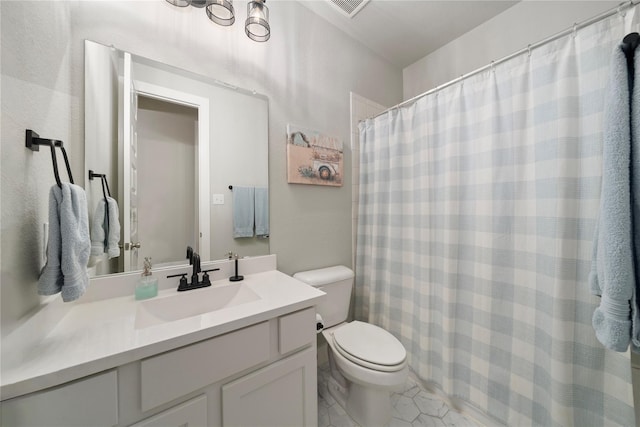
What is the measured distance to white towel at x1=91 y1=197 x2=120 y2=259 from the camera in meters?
0.83

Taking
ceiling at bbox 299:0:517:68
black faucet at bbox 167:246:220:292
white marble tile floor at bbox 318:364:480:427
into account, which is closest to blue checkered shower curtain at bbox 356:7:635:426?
white marble tile floor at bbox 318:364:480:427

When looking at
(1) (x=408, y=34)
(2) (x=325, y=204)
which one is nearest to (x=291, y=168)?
(2) (x=325, y=204)

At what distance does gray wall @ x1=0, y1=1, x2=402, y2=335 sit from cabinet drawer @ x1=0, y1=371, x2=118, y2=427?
0.18 metres

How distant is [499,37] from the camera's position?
1.56 meters

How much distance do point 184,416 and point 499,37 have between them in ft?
8.71

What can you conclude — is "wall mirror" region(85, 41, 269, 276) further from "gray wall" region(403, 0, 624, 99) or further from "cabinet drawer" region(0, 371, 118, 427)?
"gray wall" region(403, 0, 624, 99)

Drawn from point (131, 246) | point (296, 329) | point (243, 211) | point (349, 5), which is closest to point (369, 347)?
point (296, 329)

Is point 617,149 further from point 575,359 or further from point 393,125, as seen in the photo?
point 393,125

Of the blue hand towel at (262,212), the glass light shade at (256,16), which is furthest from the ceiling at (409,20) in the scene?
the blue hand towel at (262,212)

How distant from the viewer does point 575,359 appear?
0.92m

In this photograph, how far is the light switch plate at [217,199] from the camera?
1189 millimetres

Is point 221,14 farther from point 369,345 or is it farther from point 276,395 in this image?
point 369,345

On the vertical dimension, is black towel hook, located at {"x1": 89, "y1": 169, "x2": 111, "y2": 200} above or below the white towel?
above

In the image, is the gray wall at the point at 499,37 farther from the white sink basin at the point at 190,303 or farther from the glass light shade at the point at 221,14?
the white sink basin at the point at 190,303
